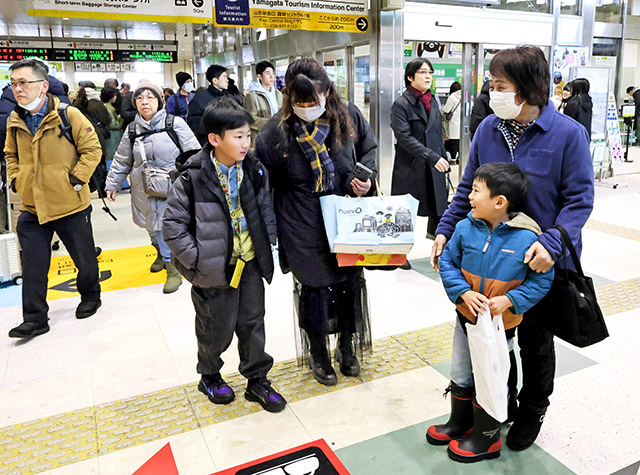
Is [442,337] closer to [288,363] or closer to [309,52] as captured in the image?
[288,363]

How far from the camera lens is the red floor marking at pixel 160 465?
90.5 inches

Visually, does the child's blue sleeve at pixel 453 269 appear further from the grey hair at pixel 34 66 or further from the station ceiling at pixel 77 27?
the station ceiling at pixel 77 27

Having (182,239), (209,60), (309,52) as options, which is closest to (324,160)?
(182,239)

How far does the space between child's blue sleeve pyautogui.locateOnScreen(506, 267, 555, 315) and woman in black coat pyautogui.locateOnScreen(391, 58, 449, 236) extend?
2.41 metres

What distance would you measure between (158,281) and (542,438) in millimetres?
3358

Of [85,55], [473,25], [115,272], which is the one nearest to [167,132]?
[115,272]

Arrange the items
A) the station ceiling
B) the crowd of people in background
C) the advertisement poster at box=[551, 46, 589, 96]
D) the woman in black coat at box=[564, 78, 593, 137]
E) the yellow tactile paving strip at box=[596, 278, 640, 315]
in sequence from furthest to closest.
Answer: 1. the station ceiling
2. the advertisement poster at box=[551, 46, 589, 96]
3. the woman in black coat at box=[564, 78, 593, 137]
4. the yellow tactile paving strip at box=[596, 278, 640, 315]
5. the crowd of people in background

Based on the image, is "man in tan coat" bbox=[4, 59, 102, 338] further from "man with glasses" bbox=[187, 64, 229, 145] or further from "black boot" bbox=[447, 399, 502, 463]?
"black boot" bbox=[447, 399, 502, 463]

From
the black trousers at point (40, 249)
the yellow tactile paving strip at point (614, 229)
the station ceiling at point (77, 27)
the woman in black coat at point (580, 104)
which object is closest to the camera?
the black trousers at point (40, 249)

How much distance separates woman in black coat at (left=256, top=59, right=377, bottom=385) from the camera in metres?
2.61

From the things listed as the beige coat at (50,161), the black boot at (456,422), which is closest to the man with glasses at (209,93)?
the beige coat at (50,161)

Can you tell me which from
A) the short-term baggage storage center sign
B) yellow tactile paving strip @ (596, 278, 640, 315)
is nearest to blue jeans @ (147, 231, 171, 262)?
the short-term baggage storage center sign

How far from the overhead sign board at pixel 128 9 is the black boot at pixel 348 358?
4.04 meters

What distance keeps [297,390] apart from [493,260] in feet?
4.46
